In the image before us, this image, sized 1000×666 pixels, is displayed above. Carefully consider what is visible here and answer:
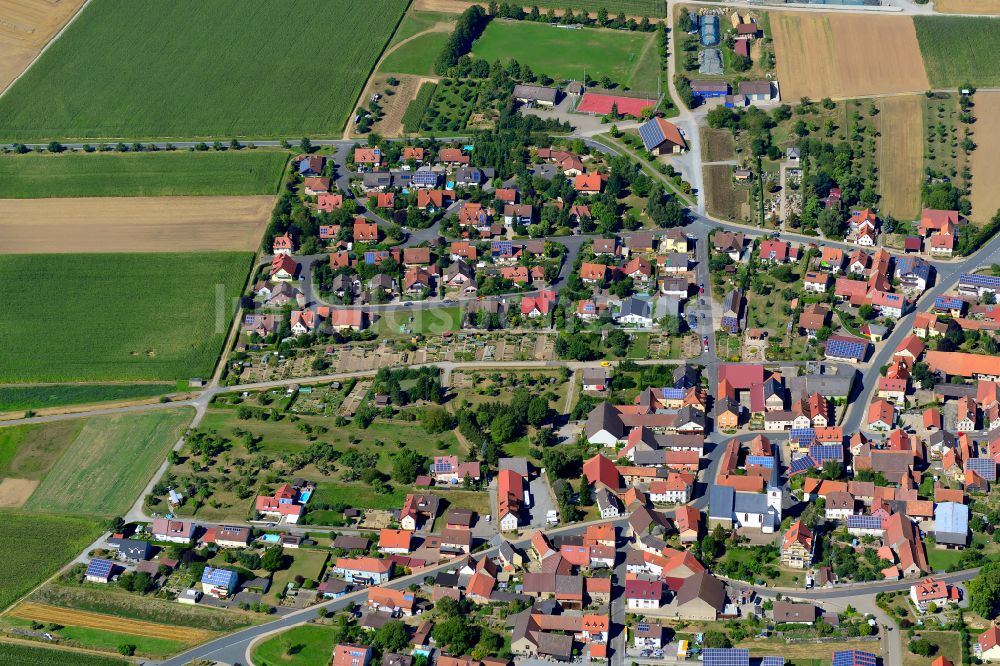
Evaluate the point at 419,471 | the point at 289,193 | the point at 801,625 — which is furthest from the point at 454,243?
the point at 801,625

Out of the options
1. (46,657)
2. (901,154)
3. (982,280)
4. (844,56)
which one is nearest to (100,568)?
(46,657)

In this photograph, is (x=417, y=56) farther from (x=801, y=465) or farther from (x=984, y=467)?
(x=984, y=467)

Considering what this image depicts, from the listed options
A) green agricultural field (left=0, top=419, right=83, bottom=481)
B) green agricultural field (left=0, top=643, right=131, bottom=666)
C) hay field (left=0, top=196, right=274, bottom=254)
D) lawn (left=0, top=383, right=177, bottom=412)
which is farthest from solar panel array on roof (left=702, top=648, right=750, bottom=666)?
hay field (left=0, top=196, right=274, bottom=254)

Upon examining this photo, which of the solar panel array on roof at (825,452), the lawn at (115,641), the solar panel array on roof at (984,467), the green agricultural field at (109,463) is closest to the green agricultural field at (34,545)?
the green agricultural field at (109,463)

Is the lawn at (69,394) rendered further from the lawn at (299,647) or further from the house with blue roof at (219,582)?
the lawn at (299,647)

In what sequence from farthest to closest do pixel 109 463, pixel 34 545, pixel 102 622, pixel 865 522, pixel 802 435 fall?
pixel 109 463
pixel 802 435
pixel 34 545
pixel 865 522
pixel 102 622

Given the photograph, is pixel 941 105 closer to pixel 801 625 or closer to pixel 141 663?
pixel 801 625

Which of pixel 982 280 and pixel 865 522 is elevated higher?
pixel 982 280
